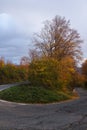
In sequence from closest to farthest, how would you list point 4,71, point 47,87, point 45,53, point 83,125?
point 83,125 → point 47,87 → point 4,71 → point 45,53

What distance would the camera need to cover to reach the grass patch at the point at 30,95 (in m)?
39.8

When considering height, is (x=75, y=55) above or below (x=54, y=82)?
above

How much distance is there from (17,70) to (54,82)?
18592 mm

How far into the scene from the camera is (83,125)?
18.6m

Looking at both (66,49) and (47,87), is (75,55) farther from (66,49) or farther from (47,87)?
(47,87)

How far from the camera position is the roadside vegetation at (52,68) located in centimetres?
4700

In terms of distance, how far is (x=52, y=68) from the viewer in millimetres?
50500

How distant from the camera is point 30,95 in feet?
135

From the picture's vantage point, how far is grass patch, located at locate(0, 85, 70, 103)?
39781 mm

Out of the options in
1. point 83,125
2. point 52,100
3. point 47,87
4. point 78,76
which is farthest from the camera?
point 78,76

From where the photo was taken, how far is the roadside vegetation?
4700cm

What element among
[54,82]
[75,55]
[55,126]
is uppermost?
[75,55]

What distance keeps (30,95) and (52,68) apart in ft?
33.3

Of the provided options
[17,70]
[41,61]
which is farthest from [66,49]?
[41,61]
